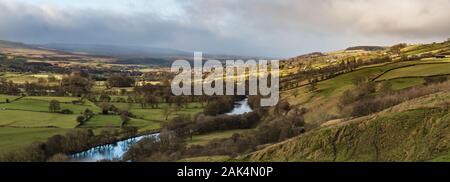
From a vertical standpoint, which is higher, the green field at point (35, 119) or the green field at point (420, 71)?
the green field at point (420, 71)

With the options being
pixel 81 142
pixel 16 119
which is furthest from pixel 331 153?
→ pixel 16 119

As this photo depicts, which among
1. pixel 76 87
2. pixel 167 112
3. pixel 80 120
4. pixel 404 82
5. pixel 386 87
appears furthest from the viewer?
pixel 76 87

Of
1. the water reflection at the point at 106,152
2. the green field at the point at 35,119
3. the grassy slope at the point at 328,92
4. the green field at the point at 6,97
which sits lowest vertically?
the water reflection at the point at 106,152

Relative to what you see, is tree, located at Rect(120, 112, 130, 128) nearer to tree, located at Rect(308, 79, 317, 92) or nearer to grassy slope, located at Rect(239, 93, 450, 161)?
tree, located at Rect(308, 79, 317, 92)

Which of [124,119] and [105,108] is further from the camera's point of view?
[105,108]

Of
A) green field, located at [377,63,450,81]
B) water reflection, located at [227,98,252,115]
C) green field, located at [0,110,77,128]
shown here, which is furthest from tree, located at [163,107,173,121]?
green field, located at [377,63,450,81]

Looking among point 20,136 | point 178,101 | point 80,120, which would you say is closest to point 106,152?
point 20,136

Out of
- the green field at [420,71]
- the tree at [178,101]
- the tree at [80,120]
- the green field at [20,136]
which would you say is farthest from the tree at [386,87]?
the tree at [80,120]

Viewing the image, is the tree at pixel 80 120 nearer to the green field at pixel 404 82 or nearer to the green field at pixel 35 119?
the green field at pixel 35 119

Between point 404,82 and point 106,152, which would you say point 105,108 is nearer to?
point 106,152
